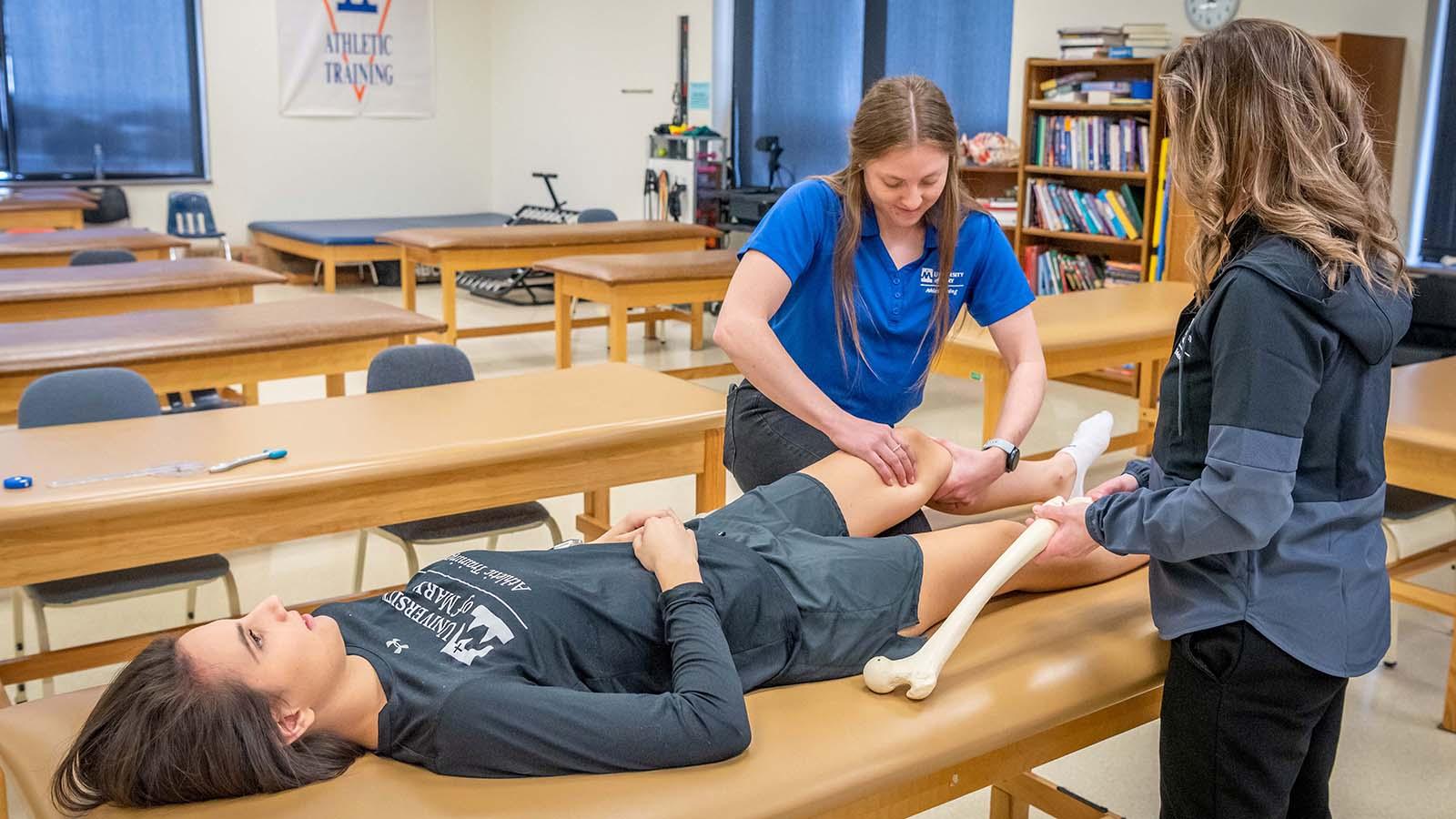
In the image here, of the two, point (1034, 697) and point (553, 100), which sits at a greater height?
point (553, 100)

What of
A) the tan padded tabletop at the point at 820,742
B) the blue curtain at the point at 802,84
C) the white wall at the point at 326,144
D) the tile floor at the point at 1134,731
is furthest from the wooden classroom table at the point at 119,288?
the white wall at the point at 326,144

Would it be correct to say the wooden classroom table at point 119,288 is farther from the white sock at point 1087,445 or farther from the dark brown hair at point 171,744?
the dark brown hair at point 171,744

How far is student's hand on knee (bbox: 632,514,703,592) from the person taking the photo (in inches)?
59.7

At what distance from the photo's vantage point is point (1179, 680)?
57.7 inches

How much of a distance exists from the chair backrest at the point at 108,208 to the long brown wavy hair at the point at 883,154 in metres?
7.82

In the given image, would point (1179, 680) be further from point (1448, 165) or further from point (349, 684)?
point (1448, 165)

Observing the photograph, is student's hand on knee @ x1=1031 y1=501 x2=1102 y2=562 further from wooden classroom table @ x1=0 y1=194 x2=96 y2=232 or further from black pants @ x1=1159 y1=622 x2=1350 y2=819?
wooden classroom table @ x1=0 y1=194 x2=96 y2=232

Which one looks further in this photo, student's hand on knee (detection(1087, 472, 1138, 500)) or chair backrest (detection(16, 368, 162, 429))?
chair backrest (detection(16, 368, 162, 429))

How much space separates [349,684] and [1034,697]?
32.5 inches

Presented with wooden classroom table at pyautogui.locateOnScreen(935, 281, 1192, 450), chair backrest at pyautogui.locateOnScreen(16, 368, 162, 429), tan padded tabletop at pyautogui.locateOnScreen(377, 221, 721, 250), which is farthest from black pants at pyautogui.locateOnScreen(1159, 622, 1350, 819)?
tan padded tabletop at pyautogui.locateOnScreen(377, 221, 721, 250)

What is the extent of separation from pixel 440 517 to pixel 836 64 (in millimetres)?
5773

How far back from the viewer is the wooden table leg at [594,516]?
3035mm

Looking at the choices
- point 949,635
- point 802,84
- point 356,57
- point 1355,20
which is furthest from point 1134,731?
point 356,57

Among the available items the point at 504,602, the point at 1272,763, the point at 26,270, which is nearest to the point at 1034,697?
the point at 1272,763
